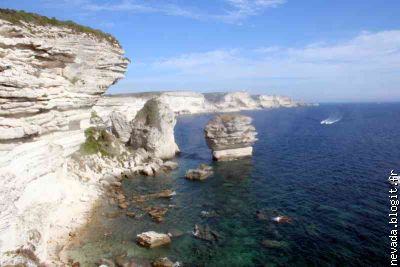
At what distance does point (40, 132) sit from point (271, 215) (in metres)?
21.7

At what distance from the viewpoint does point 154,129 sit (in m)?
60.5

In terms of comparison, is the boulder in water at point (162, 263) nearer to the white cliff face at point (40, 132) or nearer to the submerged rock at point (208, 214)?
the white cliff face at point (40, 132)

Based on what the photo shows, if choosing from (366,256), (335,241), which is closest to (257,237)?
(335,241)

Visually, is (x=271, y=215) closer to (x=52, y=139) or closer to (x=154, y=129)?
(x=52, y=139)

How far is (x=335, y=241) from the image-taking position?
27.6 metres

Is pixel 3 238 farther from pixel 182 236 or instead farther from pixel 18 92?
pixel 182 236

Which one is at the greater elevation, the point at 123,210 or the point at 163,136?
the point at 163,136

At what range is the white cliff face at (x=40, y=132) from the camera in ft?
77.8

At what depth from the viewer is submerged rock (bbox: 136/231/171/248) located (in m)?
27.7

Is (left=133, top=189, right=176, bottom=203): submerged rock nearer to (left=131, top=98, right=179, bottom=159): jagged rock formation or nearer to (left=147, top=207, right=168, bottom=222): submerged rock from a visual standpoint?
(left=147, top=207, right=168, bottom=222): submerged rock

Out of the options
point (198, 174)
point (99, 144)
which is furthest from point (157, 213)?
point (99, 144)

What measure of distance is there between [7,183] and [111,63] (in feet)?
87.9

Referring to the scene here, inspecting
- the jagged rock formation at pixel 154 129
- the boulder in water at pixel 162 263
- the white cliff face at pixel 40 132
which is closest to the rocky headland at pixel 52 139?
the white cliff face at pixel 40 132

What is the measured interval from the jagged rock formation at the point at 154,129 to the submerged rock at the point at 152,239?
32361 millimetres
